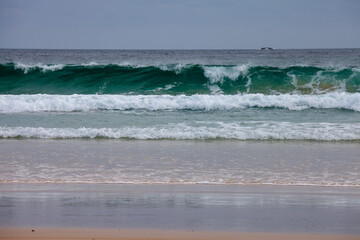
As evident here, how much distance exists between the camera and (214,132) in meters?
11.3

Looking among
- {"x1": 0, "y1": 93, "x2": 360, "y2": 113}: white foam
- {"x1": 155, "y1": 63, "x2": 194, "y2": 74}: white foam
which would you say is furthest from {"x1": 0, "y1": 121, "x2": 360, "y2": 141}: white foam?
{"x1": 155, "y1": 63, "x2": 194, "y2": 74}: white foam

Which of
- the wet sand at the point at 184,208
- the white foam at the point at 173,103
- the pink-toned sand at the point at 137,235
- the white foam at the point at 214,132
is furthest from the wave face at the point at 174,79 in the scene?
the pink-toned sand at the point at 137,235

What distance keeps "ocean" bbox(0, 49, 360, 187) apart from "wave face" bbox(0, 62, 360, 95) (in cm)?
6

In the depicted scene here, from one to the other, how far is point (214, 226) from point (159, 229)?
525 millimetres

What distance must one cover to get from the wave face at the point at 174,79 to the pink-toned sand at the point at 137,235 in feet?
52.3

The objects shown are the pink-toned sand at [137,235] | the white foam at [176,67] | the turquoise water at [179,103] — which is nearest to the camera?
the pink-toned sand at [137,235]

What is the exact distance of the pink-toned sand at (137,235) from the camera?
170 inches

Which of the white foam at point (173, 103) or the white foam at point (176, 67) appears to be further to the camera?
the white foam at point (176, 67)

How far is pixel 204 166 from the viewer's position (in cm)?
787

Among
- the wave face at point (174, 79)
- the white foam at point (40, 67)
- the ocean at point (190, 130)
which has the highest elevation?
the white foam at point (40, 67)

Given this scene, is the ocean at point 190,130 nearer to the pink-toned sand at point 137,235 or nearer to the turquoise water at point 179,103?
the turquoise water at point 179,103

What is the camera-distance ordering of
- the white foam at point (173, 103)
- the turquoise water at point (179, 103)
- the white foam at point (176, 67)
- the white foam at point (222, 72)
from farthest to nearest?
the white foam at point (176, 67)
the white foam at point (222, 72)
the white foam at point (173, 103)
the turquoise water at point (179, 103)

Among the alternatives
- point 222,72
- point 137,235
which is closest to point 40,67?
point 222,72

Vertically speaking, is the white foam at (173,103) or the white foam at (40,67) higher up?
the white foam at (40,67)
